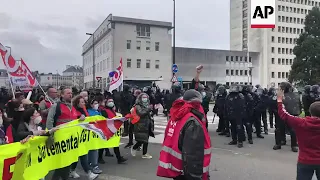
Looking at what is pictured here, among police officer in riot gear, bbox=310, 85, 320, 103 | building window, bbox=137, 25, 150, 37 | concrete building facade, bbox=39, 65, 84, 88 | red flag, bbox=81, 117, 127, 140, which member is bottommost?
red flag, bbox=81, 117, 127, 140

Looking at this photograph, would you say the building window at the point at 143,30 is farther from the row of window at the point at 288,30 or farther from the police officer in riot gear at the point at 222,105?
the police officer in riot gear at the point at 222,105

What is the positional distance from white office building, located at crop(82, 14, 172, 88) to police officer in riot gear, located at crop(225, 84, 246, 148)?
2043 inches

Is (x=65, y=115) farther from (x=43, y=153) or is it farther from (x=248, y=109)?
(x=248, y=109)

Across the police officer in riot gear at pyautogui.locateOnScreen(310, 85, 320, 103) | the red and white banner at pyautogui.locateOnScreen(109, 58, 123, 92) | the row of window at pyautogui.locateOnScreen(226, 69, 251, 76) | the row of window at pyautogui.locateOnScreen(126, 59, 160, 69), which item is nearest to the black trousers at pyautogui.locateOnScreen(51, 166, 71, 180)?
the police officer in riot gear at pyautogui.locateOnScreen(310, 85, 320, 103)

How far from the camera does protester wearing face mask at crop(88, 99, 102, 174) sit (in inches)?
270

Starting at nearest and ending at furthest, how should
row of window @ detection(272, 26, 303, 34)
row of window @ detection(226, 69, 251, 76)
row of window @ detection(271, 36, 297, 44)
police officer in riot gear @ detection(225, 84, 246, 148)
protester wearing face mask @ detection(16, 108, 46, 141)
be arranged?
protester wearing face mask @ detection(16, 108, 46, 141) → police officer in riot gear @ detection(225, 84, 246, 148) → row of window @ detection(226, 69, 251, 76) → row of window @ detection(271, 36, 297, 44) → row of window @ detection(272, 26, 303, 34)

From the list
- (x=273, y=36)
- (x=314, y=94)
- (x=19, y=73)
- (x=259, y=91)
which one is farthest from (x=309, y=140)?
(x=273, y=36)

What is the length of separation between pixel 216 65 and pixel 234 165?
74.1 m

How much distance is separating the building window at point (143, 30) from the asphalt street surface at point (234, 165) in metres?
55.5

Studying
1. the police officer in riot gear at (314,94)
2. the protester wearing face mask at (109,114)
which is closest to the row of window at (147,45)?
the police officer in riot gear at (314,94)

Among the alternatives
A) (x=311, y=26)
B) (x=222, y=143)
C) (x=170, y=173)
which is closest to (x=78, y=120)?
(x=170, y=173)

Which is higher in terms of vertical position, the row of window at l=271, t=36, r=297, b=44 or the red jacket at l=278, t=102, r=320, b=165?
Result: the row of window at l=271, t=36, r=297, b=44

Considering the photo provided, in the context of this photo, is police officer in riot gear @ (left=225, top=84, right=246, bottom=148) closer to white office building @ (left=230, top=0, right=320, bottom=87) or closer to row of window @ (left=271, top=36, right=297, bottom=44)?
white office building @ (left=230, top=0, right=320, bottom=87)

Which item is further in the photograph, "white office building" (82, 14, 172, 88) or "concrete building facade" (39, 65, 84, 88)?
"concrete building facade" (39, 65, 84, 88)
